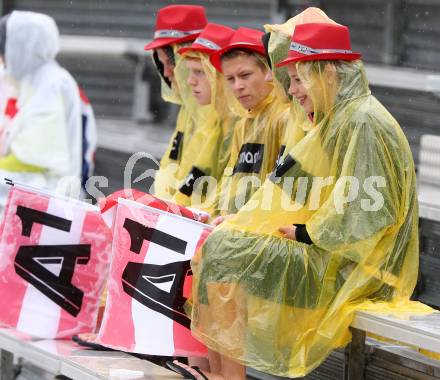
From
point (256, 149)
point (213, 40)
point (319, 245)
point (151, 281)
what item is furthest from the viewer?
point (213, 40)

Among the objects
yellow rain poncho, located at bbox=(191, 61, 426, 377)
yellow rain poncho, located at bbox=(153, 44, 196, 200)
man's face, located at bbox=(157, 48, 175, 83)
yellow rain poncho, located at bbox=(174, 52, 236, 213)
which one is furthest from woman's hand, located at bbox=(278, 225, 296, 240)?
man's face, located at bbox=(157, 48, 175, 83)

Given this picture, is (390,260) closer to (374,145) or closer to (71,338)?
(374,145)

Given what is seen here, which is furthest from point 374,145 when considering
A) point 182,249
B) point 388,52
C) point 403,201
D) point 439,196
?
point 388,52

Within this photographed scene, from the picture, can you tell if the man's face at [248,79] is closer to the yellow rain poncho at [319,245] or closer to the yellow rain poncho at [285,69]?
the yellow rain poncho at [285,69]

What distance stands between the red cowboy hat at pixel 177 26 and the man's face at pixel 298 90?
5.06 ft

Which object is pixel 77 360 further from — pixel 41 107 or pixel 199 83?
pixel 41 107

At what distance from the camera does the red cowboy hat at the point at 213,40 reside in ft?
16.3

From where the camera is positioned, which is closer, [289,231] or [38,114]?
[289,231]

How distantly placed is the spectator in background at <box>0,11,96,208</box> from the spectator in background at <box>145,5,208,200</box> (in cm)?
77

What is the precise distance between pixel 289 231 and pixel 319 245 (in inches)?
5.0

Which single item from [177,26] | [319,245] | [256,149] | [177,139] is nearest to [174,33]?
[177,26]

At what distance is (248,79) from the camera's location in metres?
4.62

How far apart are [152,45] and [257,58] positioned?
40.9 inches

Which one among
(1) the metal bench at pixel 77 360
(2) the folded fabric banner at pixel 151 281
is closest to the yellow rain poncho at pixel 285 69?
(2) the folded fabric banner at pixel 151 281
